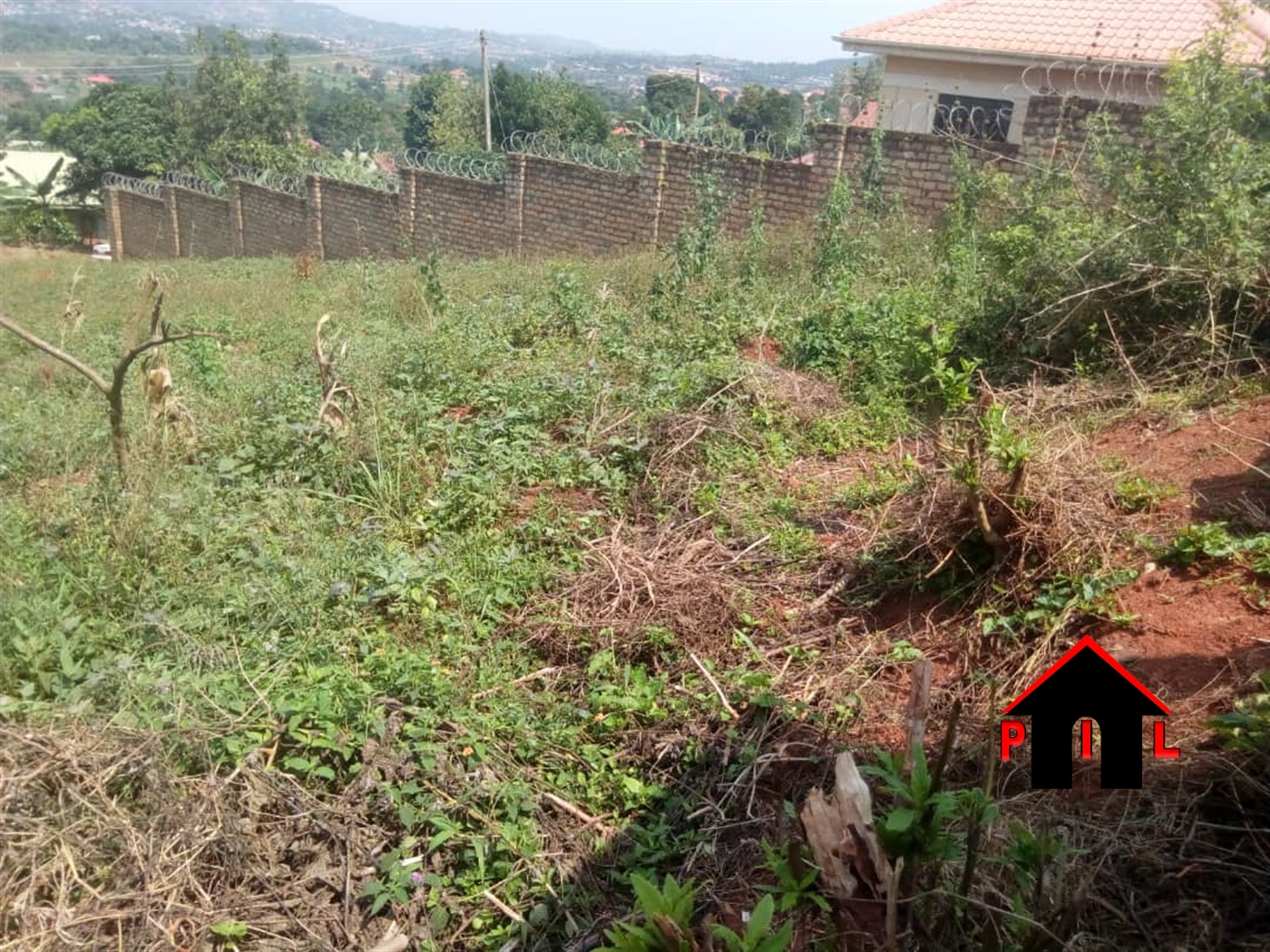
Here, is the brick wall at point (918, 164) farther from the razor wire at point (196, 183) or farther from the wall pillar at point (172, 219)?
the wall pillar at point (172, 219)

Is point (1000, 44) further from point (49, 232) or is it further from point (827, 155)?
point (49, 232)

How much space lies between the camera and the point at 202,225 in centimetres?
1867

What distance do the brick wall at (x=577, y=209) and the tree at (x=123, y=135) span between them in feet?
57.8

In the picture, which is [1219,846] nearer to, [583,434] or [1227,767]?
[1227,767]

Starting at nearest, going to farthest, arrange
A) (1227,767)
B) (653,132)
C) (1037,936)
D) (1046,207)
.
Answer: (1037,936) → (1227,767) → (1046,207) → (653,132)

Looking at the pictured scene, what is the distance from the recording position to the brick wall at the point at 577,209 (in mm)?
11258

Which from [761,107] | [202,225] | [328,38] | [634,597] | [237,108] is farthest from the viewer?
[328,38]

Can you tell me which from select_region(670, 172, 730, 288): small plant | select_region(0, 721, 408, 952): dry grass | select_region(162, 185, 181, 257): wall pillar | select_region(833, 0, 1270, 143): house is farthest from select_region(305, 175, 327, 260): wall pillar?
select_region(0, 721, 408, 952): dry grass

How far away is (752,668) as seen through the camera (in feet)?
10.7

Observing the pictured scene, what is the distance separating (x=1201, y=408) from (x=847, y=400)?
1660 millimetres

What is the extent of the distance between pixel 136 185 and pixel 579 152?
12785 mm

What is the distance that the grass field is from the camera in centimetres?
239

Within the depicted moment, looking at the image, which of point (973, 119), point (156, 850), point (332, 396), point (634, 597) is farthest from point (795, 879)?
point (973, 119)

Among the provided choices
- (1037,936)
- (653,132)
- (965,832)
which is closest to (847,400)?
(965,832)
